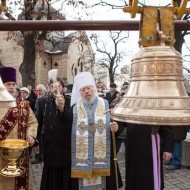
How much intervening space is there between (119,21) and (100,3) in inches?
507

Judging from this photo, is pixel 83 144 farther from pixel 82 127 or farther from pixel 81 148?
pixel 82 127

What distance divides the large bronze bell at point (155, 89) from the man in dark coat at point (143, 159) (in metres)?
2.36

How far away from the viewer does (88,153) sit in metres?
4.08

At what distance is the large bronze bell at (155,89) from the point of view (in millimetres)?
1261

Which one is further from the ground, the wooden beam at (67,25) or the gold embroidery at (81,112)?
the wooden beam at (67,25)

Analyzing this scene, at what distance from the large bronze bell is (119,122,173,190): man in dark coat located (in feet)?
7.75

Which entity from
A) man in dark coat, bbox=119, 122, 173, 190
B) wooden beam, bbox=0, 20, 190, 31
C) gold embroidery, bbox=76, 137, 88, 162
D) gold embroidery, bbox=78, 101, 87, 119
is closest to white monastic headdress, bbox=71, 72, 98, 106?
gold embroidery, bbox=78, 101, 87, 119

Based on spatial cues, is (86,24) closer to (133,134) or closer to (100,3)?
(133,134)

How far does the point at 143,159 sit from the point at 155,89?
260cm

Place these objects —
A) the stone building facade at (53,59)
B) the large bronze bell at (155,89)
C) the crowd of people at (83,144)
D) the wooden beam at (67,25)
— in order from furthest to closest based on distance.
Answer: the stone building facade at (53,59)
the crowd of people at (83,144)
the wooden beam at (67,25)
the large bronze bell at (155,89)

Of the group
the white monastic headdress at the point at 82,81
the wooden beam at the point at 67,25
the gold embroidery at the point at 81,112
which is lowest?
the gold embroidery at the point at 81,112

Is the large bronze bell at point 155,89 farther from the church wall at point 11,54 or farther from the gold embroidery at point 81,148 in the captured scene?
the church wall at point 11,54

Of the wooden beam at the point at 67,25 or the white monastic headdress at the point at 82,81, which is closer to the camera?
the wooden beam at the point at 67,25

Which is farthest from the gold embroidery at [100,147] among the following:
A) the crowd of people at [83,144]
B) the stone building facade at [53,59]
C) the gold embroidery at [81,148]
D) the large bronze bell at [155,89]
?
the stone building facade at [53,59]
